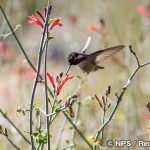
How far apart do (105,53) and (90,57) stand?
76mm

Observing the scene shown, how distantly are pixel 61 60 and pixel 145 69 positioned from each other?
5.82 meters

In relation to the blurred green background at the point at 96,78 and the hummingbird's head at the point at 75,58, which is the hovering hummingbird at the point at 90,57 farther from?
the blurred green background at the point at 96,78

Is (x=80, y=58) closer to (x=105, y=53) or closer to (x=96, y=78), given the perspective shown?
(x=105, y=53)

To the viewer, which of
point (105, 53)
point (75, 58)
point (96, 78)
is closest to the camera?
point (75, 58)

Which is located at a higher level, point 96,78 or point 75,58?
point 96,78

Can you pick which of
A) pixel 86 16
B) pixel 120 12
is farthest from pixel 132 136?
pixel 86 16

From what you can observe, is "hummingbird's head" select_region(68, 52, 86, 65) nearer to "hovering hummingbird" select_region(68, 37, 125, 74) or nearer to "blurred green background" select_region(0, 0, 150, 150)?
"hovering hummingbird" select_region(68, 37, 125, 74)

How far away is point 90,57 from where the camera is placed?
1892 millimetres

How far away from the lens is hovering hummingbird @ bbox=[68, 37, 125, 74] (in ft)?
5.72

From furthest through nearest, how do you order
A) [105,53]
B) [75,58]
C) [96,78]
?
[96,78] → [105,53] → [75,58]

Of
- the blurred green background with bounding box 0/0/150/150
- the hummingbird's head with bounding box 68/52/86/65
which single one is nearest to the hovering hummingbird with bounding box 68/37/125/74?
the hummingbird's head with bounding box 68/52/86/65

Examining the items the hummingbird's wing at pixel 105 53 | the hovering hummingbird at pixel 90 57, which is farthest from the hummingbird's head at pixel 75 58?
the hummingbird's wing at pixel 105 53

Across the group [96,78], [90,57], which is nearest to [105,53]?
[90,57]

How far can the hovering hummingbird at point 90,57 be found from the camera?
174cm
